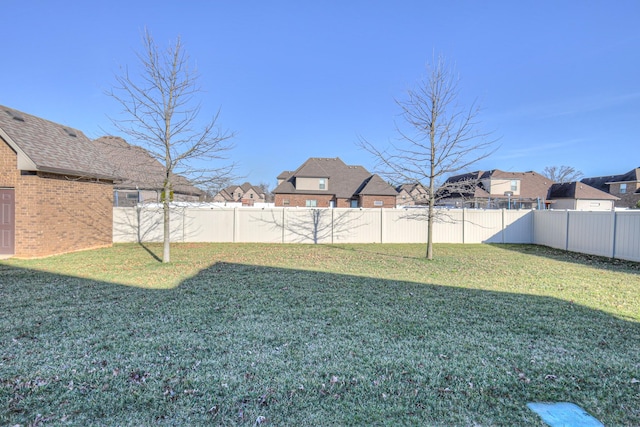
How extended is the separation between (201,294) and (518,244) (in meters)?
14.5

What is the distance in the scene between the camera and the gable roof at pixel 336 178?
29.8m

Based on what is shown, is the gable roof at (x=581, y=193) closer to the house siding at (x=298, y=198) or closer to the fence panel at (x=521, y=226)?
the fence panel at (x=521, y=226)

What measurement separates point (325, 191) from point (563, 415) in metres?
27.9

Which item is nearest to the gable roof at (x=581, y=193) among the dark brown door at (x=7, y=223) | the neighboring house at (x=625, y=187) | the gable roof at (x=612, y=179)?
the neighboring house at (x=625, y=187)

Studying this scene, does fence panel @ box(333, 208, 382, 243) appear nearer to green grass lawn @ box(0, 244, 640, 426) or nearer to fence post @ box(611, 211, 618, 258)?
green grass lawn @ box(0, 244, 640, 426)

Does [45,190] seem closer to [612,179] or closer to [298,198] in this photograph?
[298,198]

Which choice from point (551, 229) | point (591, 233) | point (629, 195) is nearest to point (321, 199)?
point (551, 229)

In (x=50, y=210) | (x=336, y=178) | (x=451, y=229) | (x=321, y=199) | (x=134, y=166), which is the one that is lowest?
(x=451, y=229)

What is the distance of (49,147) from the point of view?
415 inches

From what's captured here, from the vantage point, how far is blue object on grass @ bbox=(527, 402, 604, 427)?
7.87ft

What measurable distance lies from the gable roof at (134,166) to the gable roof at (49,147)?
73 centimetres

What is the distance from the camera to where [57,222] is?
10.1 metres

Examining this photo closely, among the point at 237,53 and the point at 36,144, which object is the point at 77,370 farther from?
the point at 237,53

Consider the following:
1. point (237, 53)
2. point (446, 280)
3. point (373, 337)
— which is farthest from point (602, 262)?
point (237, 53)
